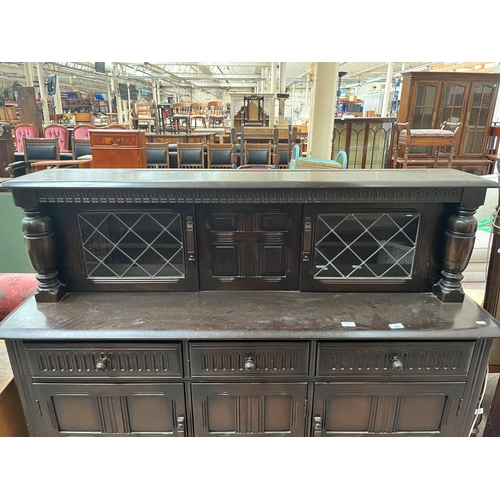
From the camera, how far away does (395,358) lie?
121 cm

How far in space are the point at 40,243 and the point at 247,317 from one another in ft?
2.44

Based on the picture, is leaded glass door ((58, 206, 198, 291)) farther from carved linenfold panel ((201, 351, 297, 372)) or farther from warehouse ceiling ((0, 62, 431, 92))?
warehouse ceiling ((0, 62, 431, 92))

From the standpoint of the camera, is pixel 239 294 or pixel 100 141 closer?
pixel 239 294

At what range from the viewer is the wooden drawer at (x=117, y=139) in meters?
4.13

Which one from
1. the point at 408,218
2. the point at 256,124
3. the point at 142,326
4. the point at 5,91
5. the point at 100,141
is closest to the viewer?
the point at 142,326

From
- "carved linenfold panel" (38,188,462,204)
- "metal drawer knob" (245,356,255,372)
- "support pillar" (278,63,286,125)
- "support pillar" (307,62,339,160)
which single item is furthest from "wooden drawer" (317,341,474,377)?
"support pillar" (278,63,286,125)

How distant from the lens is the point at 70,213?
4.23ft

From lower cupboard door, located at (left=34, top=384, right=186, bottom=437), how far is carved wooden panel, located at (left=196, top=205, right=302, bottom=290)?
1.38 feet

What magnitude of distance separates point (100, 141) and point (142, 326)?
3.58 meters

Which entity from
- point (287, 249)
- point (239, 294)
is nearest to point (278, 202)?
point (287, 249)

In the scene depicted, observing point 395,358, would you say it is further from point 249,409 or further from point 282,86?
point 282,86

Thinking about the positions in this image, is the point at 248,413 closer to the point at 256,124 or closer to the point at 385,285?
the point at 385,285

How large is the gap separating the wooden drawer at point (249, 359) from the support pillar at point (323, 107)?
9.46 ft

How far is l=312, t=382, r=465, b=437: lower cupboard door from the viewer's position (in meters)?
1.26
